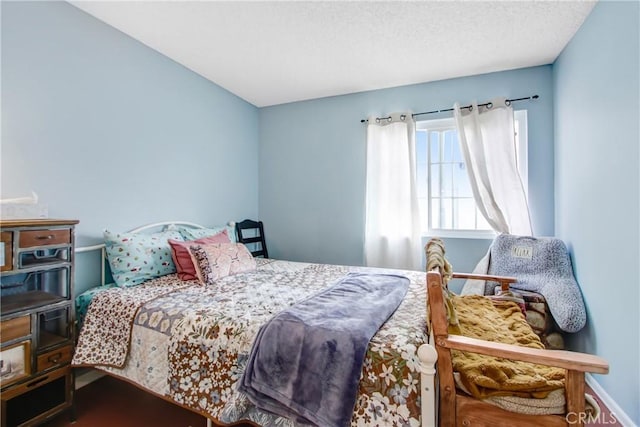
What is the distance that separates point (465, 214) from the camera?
3.13m

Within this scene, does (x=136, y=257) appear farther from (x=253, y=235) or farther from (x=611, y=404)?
(x=611, y=404)

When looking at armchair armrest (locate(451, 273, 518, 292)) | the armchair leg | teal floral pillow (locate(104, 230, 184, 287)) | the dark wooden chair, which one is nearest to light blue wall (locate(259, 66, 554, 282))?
the dark wooden chair

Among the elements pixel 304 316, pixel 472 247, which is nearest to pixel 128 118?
pixel 304 316

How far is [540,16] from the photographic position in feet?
6.82

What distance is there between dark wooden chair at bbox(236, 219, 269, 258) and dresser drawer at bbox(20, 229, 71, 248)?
1.88m

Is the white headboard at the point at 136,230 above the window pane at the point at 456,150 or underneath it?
underneath

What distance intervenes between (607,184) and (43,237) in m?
3.26

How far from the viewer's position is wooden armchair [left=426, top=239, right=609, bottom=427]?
1044 mm

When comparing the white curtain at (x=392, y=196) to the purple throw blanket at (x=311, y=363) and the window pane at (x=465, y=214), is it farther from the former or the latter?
the purple throw blanket at (x=311, y=363)

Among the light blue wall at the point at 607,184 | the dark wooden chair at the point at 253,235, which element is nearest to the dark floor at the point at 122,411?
the dark wooden chair at the point at 253,235

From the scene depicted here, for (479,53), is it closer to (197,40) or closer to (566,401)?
(197,40)

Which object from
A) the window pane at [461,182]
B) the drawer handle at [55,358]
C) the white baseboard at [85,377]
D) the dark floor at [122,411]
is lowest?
the dark floor at [122,411]

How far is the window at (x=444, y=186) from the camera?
10.2 feet

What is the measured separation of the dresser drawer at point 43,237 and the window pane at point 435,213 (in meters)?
3.11
